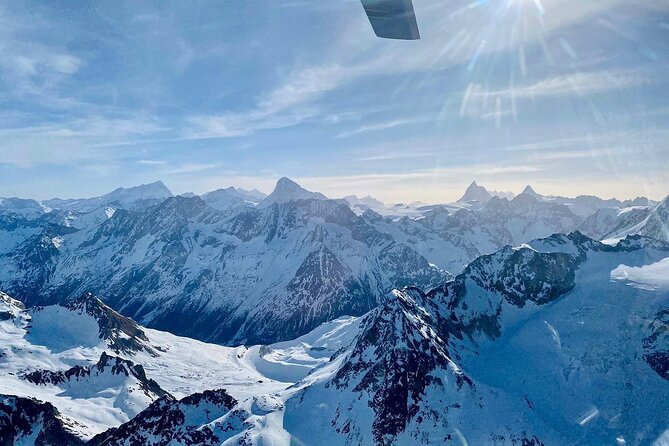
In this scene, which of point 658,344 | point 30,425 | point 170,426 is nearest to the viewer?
point 170,426

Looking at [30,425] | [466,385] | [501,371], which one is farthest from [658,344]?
[30,425]

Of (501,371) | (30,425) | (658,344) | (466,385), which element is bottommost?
(501,371)

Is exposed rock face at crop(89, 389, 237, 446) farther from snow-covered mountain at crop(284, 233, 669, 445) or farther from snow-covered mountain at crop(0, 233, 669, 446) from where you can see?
snow-covered mountain at crop(284, 233, 669, 445)

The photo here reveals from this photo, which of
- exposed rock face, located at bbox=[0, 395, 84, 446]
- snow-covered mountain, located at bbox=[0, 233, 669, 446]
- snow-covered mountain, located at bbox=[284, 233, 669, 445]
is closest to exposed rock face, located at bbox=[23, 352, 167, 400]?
snow-covered mountain, located at bbox=[0, 233, 669, 446]

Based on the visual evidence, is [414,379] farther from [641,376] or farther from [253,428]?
[641,376]

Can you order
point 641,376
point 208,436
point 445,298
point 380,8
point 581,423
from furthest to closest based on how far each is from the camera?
point 445,298 → point 641,376 → point 581,423 → point 208,436 → point 380,8

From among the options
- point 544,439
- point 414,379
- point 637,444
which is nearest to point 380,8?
point 414,379

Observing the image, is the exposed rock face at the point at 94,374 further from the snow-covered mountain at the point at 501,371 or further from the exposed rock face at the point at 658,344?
the exposed rock face at the point at 658,344

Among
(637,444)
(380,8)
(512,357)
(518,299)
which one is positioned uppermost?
(380,8)

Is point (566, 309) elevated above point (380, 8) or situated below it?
below

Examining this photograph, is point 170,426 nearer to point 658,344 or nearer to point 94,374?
point 94,374

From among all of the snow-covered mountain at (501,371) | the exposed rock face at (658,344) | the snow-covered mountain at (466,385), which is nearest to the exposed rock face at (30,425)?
the snow-covered mountain at (466,385)
